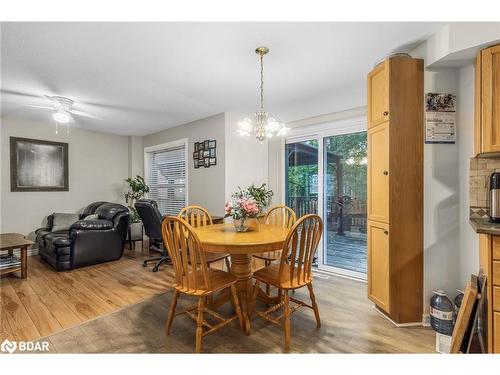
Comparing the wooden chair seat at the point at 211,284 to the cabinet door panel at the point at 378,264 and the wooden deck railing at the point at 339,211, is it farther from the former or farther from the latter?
the wooden deck railing at the point at 339,211

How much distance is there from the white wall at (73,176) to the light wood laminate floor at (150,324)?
5.56 ft

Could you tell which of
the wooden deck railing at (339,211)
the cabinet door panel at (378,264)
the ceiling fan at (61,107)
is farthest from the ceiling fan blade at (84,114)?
the cabinet door panel at (378,264)

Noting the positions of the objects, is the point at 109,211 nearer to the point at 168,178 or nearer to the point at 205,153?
the point at 168,178

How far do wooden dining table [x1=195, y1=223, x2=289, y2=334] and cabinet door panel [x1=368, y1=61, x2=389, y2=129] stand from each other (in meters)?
1.33

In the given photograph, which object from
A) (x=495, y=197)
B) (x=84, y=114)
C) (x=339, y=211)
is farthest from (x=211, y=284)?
(x=84, y=114)

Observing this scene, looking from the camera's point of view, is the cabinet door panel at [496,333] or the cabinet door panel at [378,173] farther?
the cabinet door panel at [378,173]

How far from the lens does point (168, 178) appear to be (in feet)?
17.1

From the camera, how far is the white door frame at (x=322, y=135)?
333 centimetres

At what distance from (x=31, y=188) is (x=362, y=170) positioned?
5484 millimetres

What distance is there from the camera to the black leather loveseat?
3533 millimetres

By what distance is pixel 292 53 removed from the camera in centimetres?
222

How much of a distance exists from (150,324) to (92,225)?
226 centimetres

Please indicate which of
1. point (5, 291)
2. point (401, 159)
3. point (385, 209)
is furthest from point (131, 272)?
point (401, 159)

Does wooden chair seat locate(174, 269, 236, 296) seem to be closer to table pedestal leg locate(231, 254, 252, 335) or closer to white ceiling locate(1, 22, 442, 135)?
table pedestal leg locate(231, 254, 252, 335)
